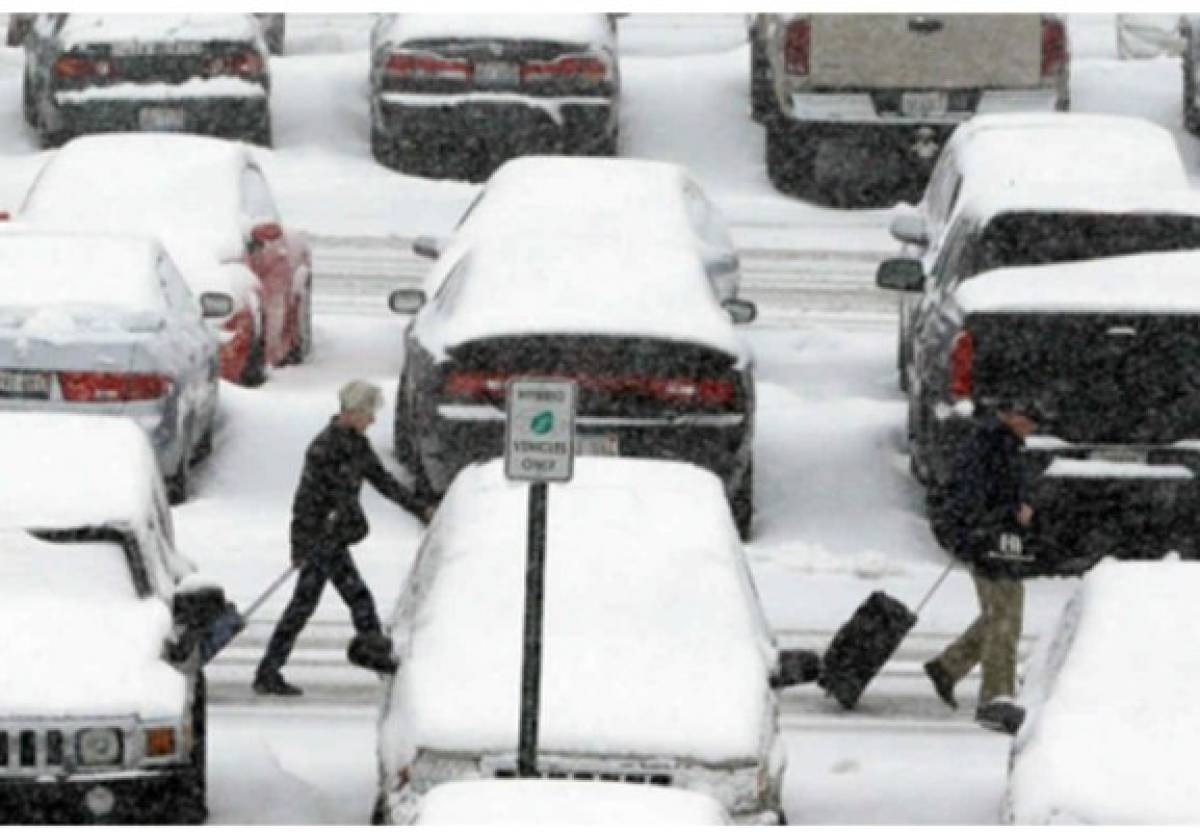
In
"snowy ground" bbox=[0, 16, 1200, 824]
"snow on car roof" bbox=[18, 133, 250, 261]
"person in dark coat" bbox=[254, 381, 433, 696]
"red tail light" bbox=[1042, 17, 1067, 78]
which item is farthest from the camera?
"red tail light" bbox=[1042, 17, 1067, 78]

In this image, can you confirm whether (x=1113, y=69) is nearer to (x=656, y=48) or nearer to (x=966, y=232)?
(x=656, y=48)

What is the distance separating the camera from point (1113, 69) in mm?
33656

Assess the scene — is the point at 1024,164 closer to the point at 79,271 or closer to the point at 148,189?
the point at 79,271

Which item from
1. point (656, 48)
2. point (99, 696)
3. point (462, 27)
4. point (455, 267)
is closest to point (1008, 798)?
point (99, 696)

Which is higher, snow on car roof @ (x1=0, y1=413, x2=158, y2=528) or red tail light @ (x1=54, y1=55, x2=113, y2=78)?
snow on car roof @ (x1=0, y1=413, x2=158, y2=528)

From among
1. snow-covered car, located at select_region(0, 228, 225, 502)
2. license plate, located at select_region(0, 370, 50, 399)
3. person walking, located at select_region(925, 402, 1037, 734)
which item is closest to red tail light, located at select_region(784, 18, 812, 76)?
snow-covered car, located at select_region(0, 228, 225, 502)

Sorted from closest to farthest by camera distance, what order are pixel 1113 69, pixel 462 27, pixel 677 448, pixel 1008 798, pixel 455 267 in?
pixel 1008 798
pixel 677 448
pixel 455 267
pixel 462 27
pixel 1113 69

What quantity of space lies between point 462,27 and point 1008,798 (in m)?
16.9

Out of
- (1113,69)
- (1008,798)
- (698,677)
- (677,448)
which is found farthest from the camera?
(1113,69)

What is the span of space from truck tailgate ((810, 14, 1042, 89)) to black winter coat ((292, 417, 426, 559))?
444 inches

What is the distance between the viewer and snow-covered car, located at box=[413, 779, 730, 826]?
36.0 ft


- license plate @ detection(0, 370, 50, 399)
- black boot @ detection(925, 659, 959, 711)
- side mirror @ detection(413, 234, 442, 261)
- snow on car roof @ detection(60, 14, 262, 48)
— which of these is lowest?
snow on car roof @ detection(60, 14, 262, 48)

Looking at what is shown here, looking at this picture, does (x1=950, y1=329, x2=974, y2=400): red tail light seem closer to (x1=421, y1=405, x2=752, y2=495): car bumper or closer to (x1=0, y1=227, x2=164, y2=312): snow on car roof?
(x1=421, y1=405, x2=752, y2=495): car bumper

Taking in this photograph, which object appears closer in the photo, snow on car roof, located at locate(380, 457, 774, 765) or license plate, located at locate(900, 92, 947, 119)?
snow on car roof, located at locate(380, 457, 774, 765)
